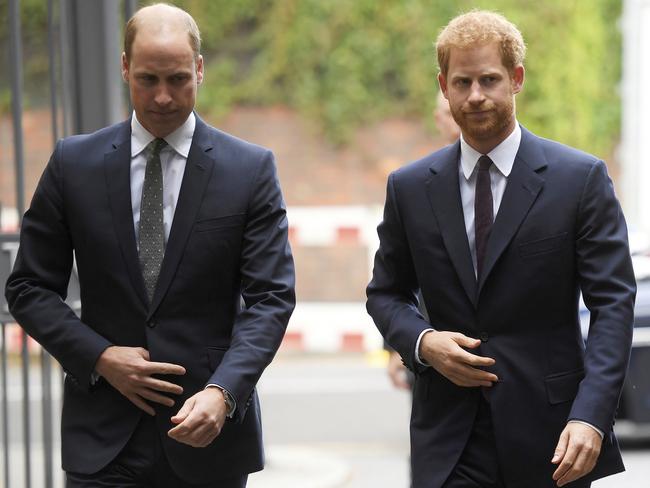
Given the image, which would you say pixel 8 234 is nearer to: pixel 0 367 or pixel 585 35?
pixel 0 367

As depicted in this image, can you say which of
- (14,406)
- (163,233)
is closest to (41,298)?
(163,233)

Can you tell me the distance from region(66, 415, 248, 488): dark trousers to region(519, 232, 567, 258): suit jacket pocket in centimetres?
101

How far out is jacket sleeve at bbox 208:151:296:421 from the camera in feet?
11.2

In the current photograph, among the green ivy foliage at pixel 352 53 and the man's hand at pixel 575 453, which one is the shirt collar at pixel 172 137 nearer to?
the man's hand at pixel 575 453

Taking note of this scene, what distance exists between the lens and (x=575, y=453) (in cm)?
323

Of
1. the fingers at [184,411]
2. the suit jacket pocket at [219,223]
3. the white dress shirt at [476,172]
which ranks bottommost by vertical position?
the fingers at [184,411]

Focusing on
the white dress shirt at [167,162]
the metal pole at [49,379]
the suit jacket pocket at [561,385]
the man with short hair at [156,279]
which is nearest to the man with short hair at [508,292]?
the suit jacket pocket at [561,385]

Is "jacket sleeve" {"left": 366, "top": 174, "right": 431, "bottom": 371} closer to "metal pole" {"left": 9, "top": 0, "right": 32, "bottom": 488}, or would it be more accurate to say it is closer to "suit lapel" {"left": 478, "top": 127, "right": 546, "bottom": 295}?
"suit lapel" {"left": 478, "top": 127, "right": 546, "bottom": 295}

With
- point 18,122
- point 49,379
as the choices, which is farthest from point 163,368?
point 18,122

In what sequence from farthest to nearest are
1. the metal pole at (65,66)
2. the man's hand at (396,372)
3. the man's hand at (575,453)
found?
the man's hand at (396,372), the metal pole at (65,66), the man's hand at (575,453)

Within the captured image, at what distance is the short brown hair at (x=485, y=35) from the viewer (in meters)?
3.43

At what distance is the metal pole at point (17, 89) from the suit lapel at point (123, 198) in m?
1.56

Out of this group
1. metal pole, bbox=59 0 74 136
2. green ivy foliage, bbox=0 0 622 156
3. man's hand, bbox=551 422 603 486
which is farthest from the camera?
green ivy foliage, bbox=0 0 622 156

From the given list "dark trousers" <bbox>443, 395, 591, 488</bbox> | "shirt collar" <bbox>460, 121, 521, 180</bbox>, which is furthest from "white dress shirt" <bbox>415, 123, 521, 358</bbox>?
"dark trousers" <bbox>443, 395, 591, 488</bbox>
